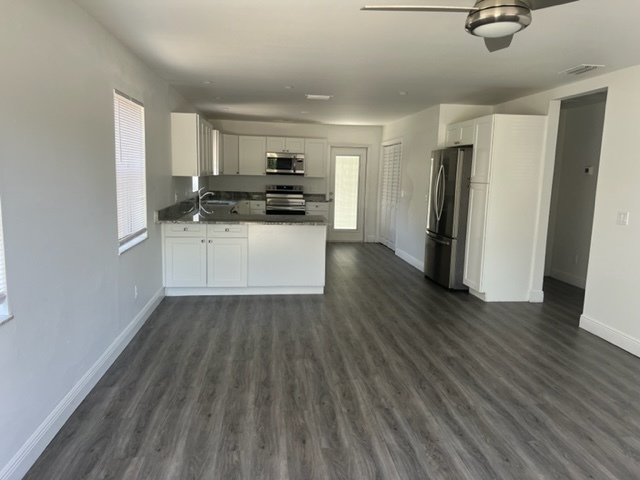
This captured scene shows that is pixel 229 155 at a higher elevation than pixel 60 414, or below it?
higher

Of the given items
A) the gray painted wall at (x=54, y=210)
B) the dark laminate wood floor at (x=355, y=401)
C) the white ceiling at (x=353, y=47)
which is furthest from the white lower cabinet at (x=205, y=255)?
the white ceiling at (x=353, y=47)

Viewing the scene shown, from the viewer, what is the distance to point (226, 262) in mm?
4898

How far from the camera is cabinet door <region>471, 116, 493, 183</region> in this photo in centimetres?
477

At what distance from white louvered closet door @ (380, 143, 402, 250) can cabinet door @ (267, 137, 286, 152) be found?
209 centimetres

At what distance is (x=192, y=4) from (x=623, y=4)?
2475 mm

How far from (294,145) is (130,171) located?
4.78 m

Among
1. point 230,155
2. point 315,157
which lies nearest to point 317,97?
point 315,157

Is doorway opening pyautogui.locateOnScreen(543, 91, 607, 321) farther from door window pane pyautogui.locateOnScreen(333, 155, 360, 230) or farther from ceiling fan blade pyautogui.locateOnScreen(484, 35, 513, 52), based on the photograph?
ceiling fan blade pyautogui.locateOnScreen(484, 35, 513, 52)

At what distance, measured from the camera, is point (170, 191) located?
504cm

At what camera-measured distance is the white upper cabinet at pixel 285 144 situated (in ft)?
26.3

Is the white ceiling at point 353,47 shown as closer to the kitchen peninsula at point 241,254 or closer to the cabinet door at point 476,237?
the cabinet door at point 476,237

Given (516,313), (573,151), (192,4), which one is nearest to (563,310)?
(516,313)

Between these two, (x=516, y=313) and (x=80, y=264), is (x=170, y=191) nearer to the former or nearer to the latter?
(x=80, y=264)

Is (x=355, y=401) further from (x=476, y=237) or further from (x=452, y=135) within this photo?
(x=452, y=135)
